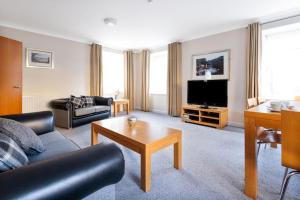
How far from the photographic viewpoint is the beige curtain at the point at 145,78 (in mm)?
5906

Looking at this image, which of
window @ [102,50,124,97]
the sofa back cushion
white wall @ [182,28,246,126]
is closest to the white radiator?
the sofa back cushion

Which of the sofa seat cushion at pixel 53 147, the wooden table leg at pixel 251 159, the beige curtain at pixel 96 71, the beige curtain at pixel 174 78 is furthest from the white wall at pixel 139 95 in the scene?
the wooden table leg at pixel 251 159

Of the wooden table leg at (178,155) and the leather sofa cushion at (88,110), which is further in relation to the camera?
the leather sofa cushion at (88,110)

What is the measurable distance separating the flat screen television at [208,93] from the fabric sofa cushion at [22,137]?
3517mm

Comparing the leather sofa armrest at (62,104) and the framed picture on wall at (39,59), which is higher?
the framed picture on wall at (39,59)

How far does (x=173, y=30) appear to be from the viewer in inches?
165

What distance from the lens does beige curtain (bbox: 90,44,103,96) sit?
512 cm

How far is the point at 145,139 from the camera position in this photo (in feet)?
Result: 5.76

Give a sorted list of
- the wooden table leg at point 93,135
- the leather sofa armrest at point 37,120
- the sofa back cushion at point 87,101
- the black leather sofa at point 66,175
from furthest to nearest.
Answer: the sofa back cushion at point 87,101, the wooden table leg at point 93,135, the leather sofa armrest at point 37,120, the black leather sofa at point 66,175

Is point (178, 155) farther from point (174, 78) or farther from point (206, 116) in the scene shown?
point (174, 78)

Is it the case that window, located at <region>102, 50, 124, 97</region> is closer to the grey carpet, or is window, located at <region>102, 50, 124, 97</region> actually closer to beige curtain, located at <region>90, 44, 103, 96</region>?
beige curtain, located at <region>90, 44, 103, 96</region>

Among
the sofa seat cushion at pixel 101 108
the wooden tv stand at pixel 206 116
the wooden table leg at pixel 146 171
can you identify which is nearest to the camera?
the wooden table leg at pixel 146 171

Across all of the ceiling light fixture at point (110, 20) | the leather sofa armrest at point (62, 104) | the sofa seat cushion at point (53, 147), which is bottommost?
the sofa seat cushion at point (53, 147)

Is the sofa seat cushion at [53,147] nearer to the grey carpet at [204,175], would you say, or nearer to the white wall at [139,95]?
the grey carpet at [204,175]
